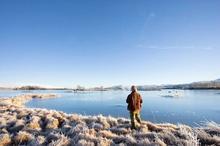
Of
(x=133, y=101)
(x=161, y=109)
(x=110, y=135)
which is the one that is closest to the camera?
(x=110, y=135)

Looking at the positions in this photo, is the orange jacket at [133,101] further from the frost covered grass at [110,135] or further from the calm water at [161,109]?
the calm water at [161,109]

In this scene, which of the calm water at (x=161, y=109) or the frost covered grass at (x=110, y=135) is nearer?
the frost covered grass at (x=110, y=135)

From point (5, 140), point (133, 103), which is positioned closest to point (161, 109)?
point (133, 103)

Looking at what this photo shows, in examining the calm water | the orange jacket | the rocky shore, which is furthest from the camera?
the calm water

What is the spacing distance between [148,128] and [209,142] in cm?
316

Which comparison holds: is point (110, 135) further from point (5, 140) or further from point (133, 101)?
point (5, 140)

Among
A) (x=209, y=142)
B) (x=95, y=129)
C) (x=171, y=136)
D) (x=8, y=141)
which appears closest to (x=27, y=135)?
(x=8, y=141)

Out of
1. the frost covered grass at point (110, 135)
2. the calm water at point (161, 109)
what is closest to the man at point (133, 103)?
the frost covered grass at point (110, 135)

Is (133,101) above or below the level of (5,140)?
above

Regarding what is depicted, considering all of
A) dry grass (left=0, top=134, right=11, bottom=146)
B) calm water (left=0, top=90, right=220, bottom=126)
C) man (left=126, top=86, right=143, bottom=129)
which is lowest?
calm water (left=0, top=90, right=220, bottom=126)

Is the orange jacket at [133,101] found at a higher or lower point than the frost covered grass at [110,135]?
higher

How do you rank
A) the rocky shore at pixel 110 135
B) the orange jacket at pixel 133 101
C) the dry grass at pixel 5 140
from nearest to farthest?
the rocky shore at pixel 110 135 < the dry grass at pixel 5 140 < the orange jacket at pixel 133 101

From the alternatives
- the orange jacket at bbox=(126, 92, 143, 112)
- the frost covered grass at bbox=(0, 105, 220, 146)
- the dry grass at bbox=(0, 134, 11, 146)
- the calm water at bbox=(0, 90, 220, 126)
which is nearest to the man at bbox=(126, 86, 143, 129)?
the orange jacket at bbox=(126, 92, 143, 112)

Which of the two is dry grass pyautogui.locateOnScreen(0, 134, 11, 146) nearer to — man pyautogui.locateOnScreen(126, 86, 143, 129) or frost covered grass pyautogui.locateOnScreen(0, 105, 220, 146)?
frost covered grass pyautogui.locateOnScreen(0, 105, 220, 146)
